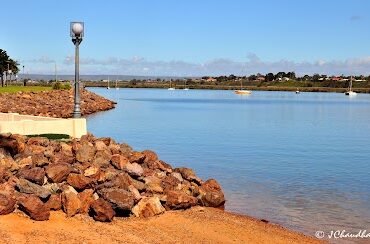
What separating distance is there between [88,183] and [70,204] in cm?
152

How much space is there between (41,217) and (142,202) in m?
3.18

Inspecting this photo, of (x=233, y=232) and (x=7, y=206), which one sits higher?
(x=7, y=206)

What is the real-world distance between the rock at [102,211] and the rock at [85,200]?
0.21 metres

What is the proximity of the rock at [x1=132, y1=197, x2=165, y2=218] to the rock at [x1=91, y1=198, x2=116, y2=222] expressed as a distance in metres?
0.96

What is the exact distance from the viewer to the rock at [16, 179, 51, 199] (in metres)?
14.7

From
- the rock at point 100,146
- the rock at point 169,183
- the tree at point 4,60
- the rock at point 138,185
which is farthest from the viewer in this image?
the tree at point 4,60

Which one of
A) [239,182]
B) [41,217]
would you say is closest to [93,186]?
[41,217]

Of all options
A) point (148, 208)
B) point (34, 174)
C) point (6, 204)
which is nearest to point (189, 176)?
point (148, 208)

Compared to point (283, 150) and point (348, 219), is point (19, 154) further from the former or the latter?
point (283, 150)

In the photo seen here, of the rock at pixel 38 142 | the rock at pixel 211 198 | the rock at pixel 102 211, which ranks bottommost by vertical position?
the rock at pixel 211 198

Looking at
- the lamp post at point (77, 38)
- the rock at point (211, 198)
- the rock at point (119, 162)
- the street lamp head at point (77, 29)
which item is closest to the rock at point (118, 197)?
the rock at point (119, 162)

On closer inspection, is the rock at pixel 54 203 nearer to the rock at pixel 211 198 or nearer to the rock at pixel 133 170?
the rock at pixel 133 170

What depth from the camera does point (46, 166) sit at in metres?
16.8

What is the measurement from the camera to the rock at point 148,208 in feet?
51.6
